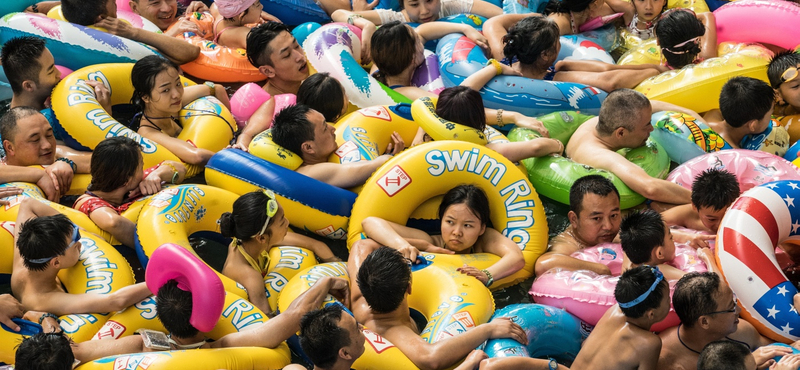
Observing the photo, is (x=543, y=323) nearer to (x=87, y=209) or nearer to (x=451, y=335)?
(x=451, y=335)

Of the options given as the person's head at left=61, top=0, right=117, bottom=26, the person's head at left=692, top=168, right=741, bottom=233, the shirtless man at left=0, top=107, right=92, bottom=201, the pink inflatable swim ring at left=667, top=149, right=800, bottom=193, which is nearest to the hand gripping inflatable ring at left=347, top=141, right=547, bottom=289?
the person's head at left=692, top=168, right=741, bottom=233

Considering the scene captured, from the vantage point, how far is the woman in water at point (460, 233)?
5.89 m

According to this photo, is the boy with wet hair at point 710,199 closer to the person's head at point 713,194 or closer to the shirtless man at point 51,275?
the person's head at point 713,194

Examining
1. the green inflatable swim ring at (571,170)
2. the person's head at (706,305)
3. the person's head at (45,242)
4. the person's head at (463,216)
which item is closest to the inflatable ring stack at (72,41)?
the person's head at (45,242)

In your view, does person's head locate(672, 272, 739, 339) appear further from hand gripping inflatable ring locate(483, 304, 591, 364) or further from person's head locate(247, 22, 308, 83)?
person's head locate(247, 22, 308, 83)

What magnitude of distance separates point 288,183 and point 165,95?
153 cm

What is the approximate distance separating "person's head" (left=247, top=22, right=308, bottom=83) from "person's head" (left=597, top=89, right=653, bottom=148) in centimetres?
265

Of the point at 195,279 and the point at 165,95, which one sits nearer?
the point at 195,279

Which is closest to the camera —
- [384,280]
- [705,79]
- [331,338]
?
[331,338]

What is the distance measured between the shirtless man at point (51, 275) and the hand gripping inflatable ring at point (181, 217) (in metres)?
0.42

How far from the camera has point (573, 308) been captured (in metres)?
5.56

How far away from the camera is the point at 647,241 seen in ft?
18.0

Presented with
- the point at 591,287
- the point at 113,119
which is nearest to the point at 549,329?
the point at 591,287

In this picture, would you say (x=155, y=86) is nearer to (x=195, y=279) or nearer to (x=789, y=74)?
(x=195, y=279)
